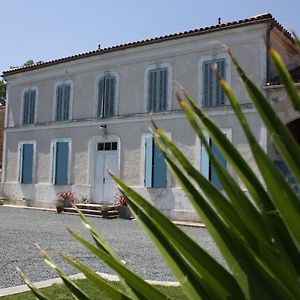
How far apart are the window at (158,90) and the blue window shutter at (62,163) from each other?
380cm

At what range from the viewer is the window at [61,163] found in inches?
644

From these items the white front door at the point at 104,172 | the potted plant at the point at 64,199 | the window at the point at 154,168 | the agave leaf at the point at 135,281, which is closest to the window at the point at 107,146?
the white front door at the point at 104,172

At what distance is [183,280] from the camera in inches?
33.9

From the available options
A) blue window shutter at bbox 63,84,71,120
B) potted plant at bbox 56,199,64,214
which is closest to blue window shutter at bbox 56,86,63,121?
blue window shutter at bbox 63,84,71,120

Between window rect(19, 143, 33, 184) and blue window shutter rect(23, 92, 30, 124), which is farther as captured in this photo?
blue window shutter rect(23, 92, 30, 124)

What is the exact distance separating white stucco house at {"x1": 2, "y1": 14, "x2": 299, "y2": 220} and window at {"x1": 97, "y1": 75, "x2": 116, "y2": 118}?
3 cm

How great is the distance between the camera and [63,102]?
16797 mm

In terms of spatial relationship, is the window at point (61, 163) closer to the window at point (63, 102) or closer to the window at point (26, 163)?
the window at point (63, 102)

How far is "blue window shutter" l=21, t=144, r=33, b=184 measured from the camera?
1745cm

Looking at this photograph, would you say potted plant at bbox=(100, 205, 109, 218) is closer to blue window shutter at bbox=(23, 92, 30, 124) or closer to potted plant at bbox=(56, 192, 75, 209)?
potted plant at bbox=(56, 192, 75, 209)

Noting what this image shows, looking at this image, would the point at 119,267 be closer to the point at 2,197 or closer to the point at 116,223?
the point at 116,223

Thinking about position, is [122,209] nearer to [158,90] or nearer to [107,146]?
[107,146]

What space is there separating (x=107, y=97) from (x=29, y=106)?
4.07 meters

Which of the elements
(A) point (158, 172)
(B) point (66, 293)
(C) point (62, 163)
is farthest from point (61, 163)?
(B) point (66, 293)
